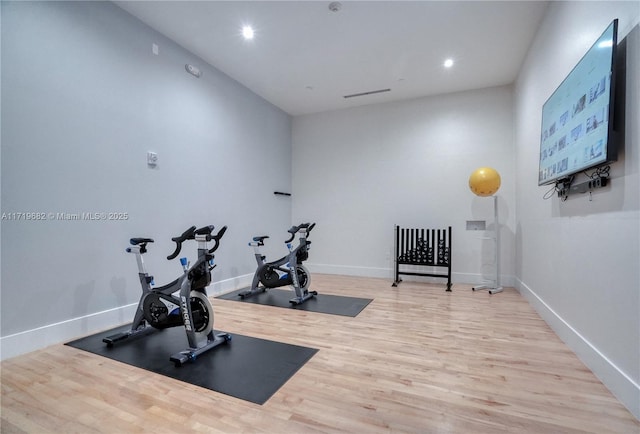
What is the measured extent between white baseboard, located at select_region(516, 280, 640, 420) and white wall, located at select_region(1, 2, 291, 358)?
4.15 metres

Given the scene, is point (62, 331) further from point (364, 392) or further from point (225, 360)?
point (364, 392)

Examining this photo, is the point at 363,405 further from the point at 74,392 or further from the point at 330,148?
the point at 330,148

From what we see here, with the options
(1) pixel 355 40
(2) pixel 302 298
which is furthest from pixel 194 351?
(1) pixel 355 40

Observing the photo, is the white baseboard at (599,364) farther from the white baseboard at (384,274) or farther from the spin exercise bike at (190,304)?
the spin exercise bike at (190,304)

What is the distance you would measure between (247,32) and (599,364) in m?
4.54

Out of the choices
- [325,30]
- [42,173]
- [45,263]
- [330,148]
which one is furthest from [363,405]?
[330,148]

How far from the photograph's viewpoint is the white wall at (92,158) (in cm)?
255

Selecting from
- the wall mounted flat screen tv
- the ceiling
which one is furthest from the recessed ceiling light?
the wall mounted flat screen tv

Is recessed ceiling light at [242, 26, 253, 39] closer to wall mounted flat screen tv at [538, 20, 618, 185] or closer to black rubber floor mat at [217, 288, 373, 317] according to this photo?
wall mounted flat screen tv at [538, 20, 618, 185]

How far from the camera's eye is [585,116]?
2.18 metres

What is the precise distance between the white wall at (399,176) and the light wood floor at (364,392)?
105 inches

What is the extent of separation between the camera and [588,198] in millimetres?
2256

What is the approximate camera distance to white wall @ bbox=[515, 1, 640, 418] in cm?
172

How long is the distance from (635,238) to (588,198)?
0.69 metres
